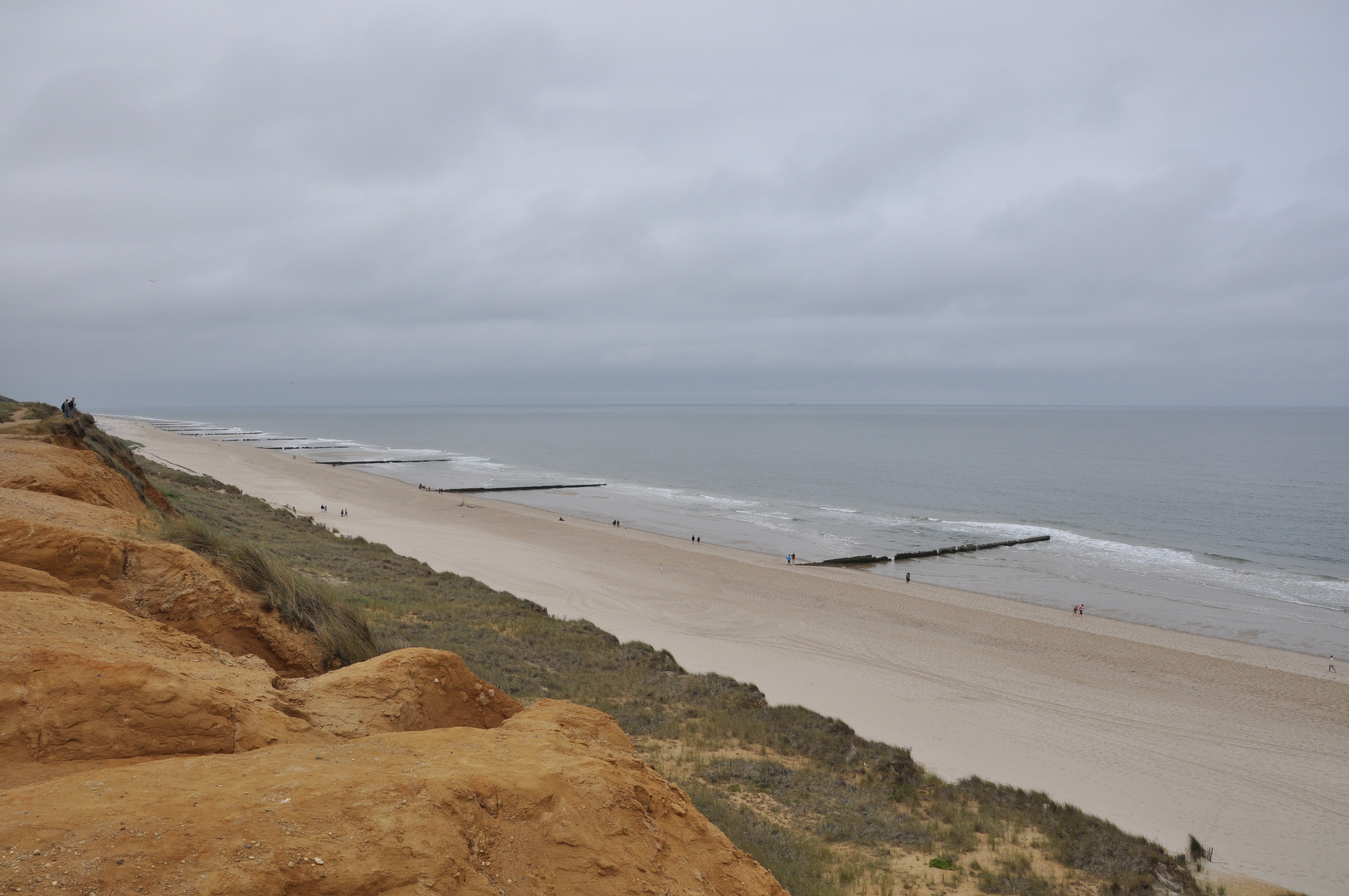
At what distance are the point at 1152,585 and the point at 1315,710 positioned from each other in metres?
15.5

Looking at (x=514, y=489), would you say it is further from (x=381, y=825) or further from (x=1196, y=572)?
(x=381, y=825)

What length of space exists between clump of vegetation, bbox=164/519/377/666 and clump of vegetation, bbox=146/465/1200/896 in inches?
6.8

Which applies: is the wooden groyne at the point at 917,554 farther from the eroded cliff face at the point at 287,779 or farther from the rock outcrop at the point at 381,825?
the rock outcrop at the point at 381,825

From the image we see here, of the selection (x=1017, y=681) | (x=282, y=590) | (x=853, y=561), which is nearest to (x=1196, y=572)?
(x=853, y=561)

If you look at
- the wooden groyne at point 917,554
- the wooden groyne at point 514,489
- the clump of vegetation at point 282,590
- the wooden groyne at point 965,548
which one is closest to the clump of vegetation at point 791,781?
the clump of vegetation at point 282,590

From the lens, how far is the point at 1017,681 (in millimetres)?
21094

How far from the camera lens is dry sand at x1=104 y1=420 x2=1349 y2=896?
1393cm

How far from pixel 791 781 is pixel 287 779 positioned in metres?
8.96

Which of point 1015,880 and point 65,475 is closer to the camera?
point 1015,880

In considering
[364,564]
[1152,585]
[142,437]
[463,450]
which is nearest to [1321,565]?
[1152,585]

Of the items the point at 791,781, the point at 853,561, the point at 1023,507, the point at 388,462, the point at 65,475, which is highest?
the point at 1023,507

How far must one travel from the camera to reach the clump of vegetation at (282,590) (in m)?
8.71

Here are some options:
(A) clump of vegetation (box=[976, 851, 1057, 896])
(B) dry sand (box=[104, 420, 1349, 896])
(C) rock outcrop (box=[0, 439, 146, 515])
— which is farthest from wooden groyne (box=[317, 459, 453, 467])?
(A) clump of vegetation (box=[976, 851, 1057, 896])

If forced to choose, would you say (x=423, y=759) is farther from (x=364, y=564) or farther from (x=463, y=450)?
(x=463, y=450)
